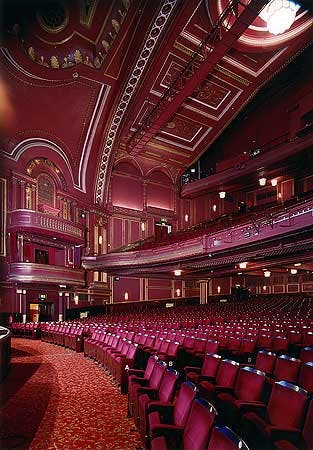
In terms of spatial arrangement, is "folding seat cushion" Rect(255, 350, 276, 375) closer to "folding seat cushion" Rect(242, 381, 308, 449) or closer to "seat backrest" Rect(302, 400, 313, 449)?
"folding seat cushion" Rect(242, 381, 308, 449)

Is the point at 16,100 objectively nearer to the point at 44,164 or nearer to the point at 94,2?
the point at 44,164

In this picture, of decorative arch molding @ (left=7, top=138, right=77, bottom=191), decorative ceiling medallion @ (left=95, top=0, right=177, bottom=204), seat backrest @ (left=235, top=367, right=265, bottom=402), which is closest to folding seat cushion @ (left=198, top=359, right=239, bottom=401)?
seat backrest @ (left=235, top=367, right=265, bottom=402)

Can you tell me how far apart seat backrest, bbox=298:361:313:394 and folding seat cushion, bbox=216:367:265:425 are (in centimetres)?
41

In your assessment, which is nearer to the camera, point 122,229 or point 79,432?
point 79,432

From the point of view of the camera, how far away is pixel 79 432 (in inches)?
150

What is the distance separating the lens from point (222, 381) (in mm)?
3957

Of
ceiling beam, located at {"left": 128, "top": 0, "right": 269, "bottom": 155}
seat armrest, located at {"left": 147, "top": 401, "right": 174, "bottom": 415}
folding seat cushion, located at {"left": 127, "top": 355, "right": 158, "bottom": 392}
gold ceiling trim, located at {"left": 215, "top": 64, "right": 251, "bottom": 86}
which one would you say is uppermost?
gold ceiling trim, located at {"left": 215, "top": 64, "right": 251, "bottom": 86}

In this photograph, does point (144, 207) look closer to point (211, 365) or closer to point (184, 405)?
point (211, 365)

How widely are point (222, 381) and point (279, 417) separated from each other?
1186mm

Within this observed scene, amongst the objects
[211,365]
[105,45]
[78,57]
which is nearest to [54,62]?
[78,57]

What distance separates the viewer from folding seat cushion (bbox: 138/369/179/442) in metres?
3.28

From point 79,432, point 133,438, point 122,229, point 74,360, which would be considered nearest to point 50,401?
point 79,432

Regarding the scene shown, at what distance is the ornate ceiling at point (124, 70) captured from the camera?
44.5ft

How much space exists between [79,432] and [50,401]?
1229mm
